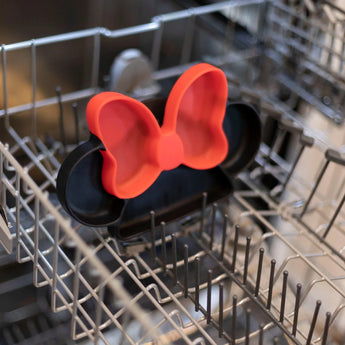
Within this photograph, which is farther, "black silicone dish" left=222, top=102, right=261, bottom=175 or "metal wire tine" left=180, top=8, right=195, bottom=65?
"metal wire tine" left=180, top=8, right=195, bottom=65

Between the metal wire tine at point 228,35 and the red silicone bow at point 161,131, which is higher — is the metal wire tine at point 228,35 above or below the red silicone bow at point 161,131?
below

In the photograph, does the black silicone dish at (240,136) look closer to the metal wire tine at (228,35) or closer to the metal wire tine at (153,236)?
the metal wire tine at (153,236)

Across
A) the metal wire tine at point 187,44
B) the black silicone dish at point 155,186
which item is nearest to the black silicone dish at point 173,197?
the black silicone dish at point 155,186

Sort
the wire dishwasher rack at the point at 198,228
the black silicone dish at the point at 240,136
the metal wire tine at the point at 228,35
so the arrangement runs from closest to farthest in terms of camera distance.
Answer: the wire dishwasher rack at the point at 198,228, the black silicone dish at the point at 240,136, the metal wire tine at the point at 228,35

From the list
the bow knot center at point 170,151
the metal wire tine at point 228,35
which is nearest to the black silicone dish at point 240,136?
the bow knot center at point 170,151

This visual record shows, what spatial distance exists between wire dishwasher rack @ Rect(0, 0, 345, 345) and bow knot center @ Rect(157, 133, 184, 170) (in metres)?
0.08

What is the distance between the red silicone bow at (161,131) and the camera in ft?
2.36

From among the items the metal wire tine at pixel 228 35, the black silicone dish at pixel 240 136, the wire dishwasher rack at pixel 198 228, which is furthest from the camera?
the metal wire tine at pixel 228 35

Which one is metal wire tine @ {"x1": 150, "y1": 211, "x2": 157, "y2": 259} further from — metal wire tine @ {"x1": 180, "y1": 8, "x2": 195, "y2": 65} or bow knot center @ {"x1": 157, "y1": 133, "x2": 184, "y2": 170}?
metal wire tine @ {"x1": 180, "y1": 8, "x2": 195, "y2": 65}

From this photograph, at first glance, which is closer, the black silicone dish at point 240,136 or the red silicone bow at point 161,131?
the red silicone bow at point 161,131

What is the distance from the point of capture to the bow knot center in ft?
2.47

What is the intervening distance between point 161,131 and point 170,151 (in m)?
0.03

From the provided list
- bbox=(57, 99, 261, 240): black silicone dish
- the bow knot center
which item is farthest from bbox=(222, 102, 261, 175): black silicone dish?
the bow knot center

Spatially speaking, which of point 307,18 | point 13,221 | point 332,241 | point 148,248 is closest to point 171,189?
point 148,248
